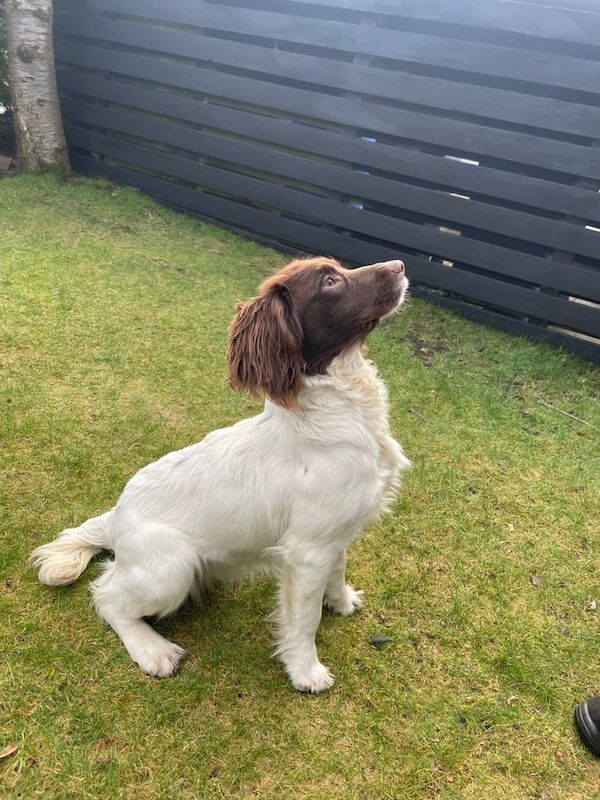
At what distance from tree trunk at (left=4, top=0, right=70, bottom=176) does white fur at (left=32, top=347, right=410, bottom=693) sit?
6.77 meters

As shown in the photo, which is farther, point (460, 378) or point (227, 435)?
point (460, 378)

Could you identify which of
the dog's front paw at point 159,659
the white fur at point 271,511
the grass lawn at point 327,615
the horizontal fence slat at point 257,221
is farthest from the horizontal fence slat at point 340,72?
the dog's front paw at point 159,659

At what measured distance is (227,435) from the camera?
2170 millimetres

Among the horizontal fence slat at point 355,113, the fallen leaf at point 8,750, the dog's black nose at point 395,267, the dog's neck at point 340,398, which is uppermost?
the horizontal fence slat at point 355,113

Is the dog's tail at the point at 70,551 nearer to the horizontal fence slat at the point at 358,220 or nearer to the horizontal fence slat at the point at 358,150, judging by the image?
the horizontal fence slat at the point at 358,220

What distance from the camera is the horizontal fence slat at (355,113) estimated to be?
4.90 meters

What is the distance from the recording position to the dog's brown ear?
192 centimetres

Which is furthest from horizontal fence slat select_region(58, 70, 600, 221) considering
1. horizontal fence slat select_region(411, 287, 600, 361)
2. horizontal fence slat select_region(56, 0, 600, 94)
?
horizontal fence slat select_region(411, 287, 600, 361)

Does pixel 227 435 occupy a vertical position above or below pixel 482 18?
below

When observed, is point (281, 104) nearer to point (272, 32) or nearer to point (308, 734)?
point (272, 32)

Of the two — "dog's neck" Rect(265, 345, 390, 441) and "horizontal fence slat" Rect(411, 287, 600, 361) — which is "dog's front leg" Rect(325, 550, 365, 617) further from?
"horizontal fence slat" Rect(411, 287, 600, 361)

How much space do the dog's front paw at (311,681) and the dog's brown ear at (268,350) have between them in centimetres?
109

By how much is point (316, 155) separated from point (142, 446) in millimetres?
4257

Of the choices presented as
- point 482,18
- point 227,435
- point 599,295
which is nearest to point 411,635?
point 227,435
